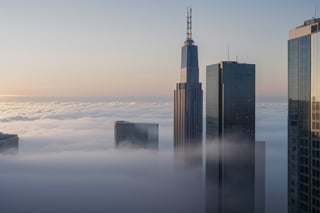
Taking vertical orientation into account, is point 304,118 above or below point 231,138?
above

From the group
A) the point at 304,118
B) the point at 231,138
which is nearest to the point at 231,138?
the point at 231,138

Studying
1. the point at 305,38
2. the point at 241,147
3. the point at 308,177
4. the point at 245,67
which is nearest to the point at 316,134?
the point at 308,177

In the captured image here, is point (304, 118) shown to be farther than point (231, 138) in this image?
No

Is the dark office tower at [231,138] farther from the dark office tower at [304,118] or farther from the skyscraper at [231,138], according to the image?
the dark office tower at [304,118]

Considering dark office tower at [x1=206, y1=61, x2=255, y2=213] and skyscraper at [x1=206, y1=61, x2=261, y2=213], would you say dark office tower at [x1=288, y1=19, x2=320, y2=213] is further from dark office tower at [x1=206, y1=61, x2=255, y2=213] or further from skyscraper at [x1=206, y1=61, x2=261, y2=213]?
dark office tower at [x1=206, y1=61, x2=255, y2=213]

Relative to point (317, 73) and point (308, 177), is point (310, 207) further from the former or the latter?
point (317, 73)

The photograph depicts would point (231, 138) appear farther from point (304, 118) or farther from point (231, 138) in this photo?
point (304, 118)

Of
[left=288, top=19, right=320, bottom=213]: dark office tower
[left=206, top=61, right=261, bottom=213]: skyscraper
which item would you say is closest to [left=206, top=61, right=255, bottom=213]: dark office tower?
[left=206, top=61, right=261, bottom=213]: skyscraper
